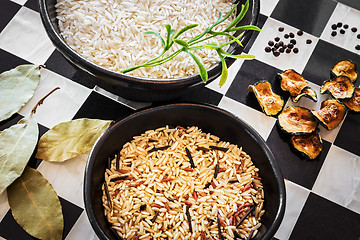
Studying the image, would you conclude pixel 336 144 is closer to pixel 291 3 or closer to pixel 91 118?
pixel 291 3

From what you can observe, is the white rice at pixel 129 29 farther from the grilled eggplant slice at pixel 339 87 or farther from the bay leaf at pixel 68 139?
the grilled eggplant slice at pixel 339 87

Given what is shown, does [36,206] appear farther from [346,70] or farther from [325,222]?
[346,70]

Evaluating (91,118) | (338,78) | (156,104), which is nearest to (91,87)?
(91,118)

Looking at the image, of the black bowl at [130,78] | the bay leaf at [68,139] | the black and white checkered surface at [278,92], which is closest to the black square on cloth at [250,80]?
the black and white checkered surface at [278,92]

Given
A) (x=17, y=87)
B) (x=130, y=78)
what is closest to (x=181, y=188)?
(x=130, y=78)

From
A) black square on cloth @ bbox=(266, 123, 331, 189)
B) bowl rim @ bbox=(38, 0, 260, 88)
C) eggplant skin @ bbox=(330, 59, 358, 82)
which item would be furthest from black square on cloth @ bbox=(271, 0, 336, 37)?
bowl rim @ bbox=(38, 0, 260, 88)

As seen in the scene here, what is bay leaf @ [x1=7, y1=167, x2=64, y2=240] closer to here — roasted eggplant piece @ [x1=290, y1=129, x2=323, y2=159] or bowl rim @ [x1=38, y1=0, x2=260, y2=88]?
bowl rim @ [x1=38, y1=0, x2=260, y2=88]
